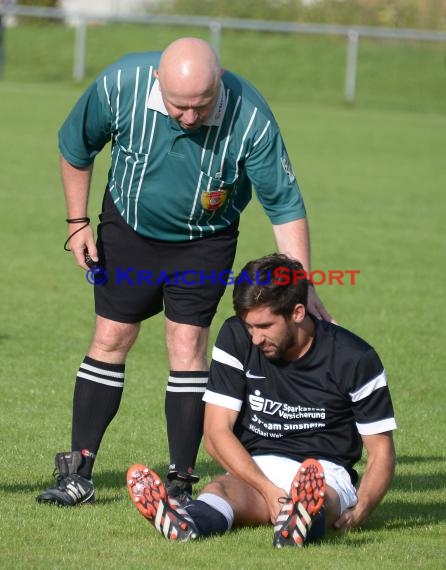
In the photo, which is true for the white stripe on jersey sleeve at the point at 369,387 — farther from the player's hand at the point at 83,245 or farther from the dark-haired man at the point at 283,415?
the player's hand at the point at 83,245

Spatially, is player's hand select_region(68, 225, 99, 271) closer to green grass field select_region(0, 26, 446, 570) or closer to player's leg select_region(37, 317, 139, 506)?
player's leg select_region(37, 317, 139, 506)

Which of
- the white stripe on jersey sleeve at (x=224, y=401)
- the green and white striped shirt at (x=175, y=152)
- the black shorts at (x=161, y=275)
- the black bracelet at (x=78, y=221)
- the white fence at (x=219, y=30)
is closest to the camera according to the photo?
the white stripe on jersey sleeve at (x=224, y=401)

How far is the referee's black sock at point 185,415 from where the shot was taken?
5.80 m

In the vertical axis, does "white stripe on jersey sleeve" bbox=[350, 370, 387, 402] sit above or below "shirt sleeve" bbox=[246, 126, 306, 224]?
below

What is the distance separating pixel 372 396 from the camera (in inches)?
205

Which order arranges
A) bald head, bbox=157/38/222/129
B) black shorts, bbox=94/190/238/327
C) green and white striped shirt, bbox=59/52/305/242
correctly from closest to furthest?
bald head, bbox=157/38/222/129 < green and white striped shirt, bbox=59/52/305/242 < black shorts, bbox=94/190/238/327

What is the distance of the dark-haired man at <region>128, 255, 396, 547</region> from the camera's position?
5.00 metres

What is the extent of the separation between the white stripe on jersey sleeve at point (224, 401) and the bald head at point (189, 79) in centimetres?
116

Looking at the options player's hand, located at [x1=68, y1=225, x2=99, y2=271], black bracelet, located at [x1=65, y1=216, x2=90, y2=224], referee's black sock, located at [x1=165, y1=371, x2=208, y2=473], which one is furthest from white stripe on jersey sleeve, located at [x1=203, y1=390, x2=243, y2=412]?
black bracelet, located at [x1=65, y1=216, x2=90, y2=224]

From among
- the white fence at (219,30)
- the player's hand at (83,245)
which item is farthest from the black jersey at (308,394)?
the white fence at (219,30)

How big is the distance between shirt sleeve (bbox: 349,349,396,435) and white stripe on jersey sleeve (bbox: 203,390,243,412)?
0.49 meters

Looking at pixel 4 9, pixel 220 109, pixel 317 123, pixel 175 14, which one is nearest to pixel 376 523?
pixel 220 109

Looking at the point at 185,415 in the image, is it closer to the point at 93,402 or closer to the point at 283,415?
the point at 93,402

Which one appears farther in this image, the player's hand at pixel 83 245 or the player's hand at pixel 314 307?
the player's hand at pixel 83 245
